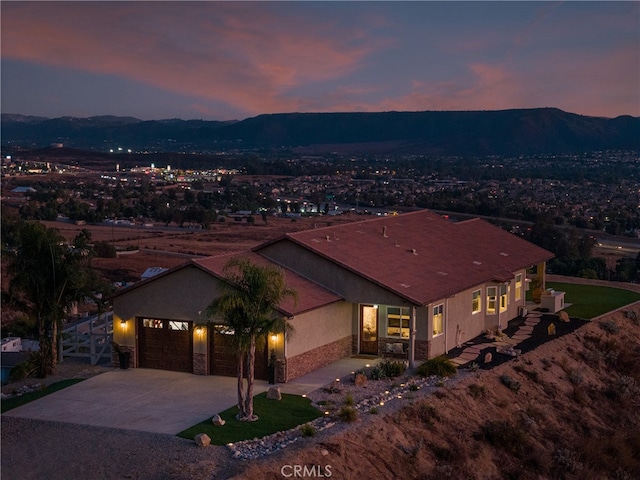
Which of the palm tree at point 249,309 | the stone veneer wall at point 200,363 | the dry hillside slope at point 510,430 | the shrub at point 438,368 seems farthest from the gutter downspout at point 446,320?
the palm tree at point 249,309

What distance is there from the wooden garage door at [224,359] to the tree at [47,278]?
3.89 m

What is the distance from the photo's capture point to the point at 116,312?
939 inches

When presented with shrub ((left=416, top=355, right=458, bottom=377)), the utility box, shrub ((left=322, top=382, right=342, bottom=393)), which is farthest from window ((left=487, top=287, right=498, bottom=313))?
shrub ((left=322, top=382, right=342, bottom=393))

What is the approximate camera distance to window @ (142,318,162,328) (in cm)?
2347

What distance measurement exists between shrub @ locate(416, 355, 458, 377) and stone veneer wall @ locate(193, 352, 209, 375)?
19.0 ft

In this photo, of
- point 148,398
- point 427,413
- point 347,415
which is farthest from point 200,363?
point 427,413

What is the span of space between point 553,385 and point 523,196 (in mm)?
90862

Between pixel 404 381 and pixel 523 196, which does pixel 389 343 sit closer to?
pixel 404 381

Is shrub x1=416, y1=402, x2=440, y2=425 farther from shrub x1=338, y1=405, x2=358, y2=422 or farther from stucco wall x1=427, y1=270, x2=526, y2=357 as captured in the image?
stucco wall x1=427, y1=270, x2=526, y2=357

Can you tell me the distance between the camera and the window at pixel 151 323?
2347 cm

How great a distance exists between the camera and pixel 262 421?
18.5 m

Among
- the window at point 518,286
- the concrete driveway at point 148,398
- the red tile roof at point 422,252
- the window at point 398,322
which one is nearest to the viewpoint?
the concrete driveway at point 148,398
